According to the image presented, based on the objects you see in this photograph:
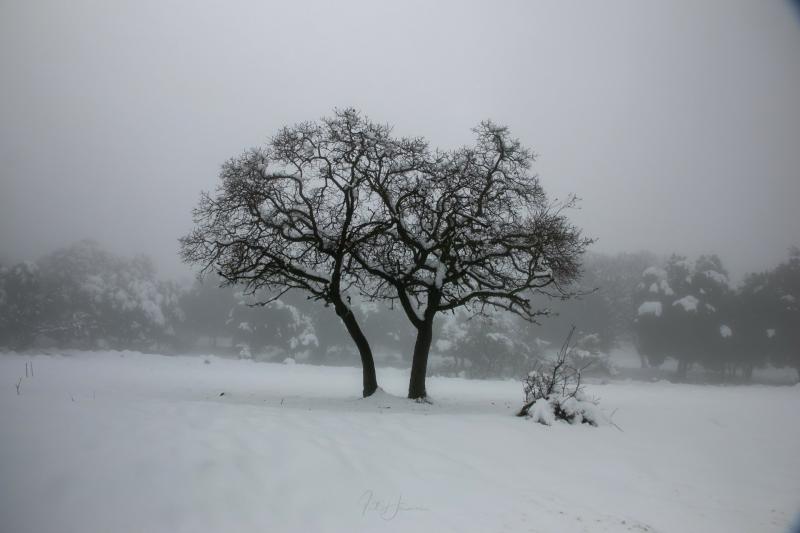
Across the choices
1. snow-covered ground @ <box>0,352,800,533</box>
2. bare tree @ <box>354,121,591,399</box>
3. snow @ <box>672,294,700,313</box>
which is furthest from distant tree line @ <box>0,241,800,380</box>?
snow-covered ground @ <box>0,352,800,533</box>

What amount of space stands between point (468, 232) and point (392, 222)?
2551mm

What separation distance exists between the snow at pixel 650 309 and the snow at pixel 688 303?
1.57m

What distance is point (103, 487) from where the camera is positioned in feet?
15.3

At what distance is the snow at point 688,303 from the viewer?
1699 inches

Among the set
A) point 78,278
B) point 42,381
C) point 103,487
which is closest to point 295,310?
point 78,278

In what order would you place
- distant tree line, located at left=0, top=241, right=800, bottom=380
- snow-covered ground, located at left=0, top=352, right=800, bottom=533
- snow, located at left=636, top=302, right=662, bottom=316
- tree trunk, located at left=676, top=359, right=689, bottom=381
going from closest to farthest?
snow-covered ground, located at left=0, top=352, right=800, bottom=533, distant tree line, located at left=0, top=241, right=800, bottom=380, snow, located at left=636, top=302, right=662, bottom=316, tree trunk, located at left=676, top=359, right=689, bottom=381

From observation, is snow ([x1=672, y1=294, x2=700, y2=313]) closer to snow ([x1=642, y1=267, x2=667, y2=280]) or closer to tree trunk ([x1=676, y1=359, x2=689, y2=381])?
snow ([x1=642, y1=267, x2=667, y2=280])

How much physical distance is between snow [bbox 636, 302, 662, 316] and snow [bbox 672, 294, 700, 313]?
157cm

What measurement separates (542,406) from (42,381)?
16.8 m

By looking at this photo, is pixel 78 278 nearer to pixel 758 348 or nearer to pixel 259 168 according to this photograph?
pixel 259 168

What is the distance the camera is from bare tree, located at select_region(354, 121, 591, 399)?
13.3m

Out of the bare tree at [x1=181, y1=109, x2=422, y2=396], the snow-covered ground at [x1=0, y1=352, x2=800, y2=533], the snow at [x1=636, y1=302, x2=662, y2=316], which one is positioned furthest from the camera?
the snow at [x1=636, y1=302, x2=662, y2=316]

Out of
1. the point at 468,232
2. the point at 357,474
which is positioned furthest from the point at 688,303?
the point at 357,474

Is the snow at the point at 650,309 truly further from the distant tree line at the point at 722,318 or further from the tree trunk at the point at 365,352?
the tree trunk at the point at 365,352
